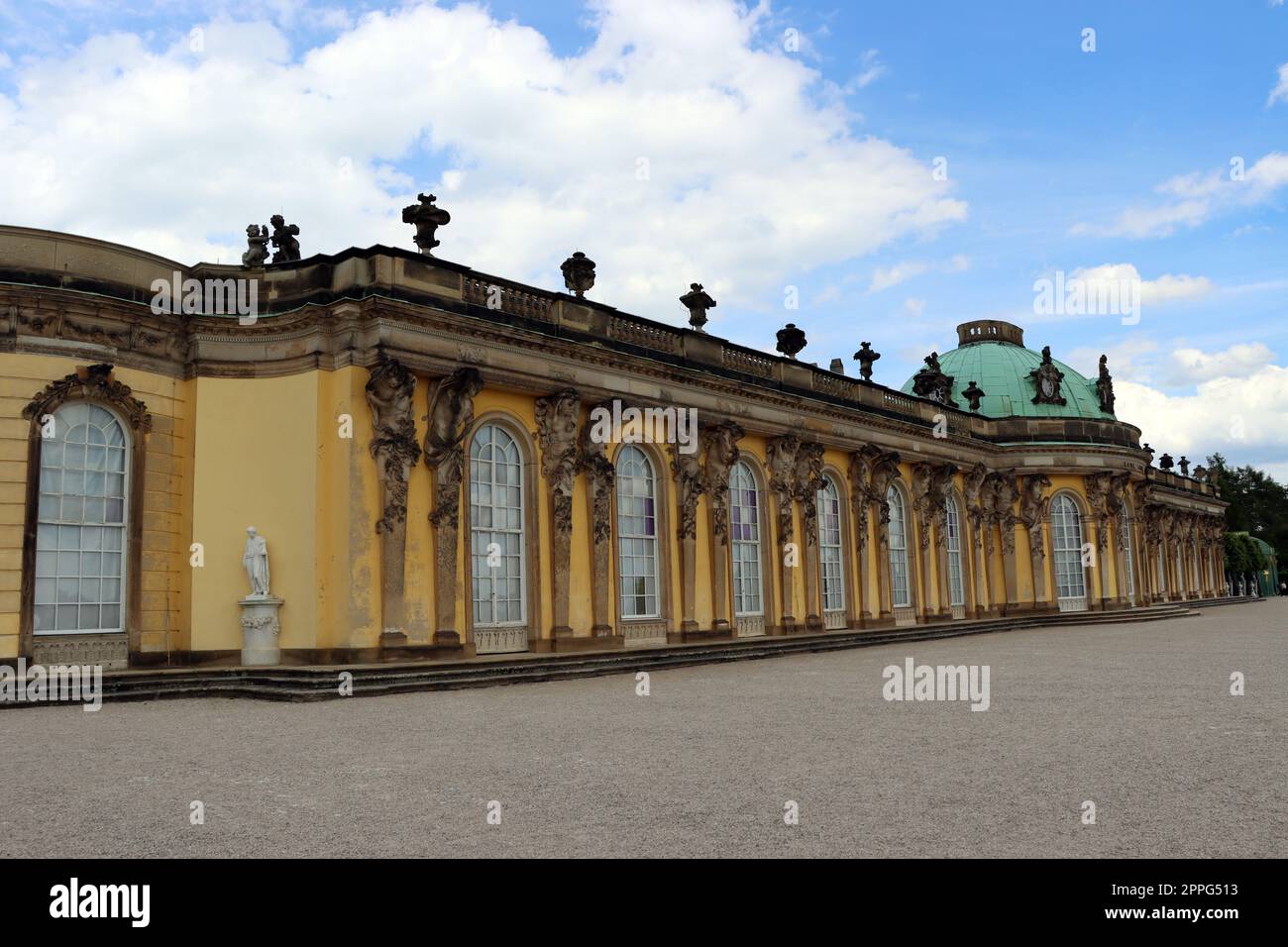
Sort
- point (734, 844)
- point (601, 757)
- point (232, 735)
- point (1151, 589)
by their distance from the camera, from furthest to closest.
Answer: point (1151, 589) < point (232, 735) < point (601, 757) < point (734, 844)

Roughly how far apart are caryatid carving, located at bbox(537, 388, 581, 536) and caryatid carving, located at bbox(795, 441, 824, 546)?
8.15 metres

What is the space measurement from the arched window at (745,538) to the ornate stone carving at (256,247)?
1144 cm

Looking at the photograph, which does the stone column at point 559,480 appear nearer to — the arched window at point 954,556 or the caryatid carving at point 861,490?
the caryatid carving at point 861,490

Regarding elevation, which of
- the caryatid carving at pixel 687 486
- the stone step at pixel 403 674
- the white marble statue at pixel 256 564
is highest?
the caryatid carving at pixel 687 486

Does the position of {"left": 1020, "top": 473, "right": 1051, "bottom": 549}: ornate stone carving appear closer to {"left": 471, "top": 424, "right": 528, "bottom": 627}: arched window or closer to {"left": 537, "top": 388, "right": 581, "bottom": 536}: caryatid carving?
{"left": 537, "top": 388, "right": 581, "bottom": 536}: caryatid carving

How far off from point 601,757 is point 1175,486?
55.1 meters

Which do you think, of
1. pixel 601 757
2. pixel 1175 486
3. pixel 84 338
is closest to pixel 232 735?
pixel 601 757

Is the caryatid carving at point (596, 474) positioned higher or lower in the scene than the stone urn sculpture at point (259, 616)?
higher

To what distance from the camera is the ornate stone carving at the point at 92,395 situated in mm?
16109

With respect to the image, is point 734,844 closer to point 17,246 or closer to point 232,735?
point 232,735

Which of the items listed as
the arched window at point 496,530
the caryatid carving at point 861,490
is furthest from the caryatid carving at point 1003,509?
the arched window at point 496,530
